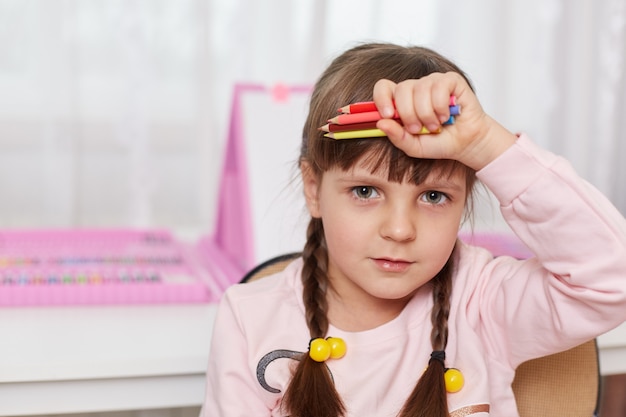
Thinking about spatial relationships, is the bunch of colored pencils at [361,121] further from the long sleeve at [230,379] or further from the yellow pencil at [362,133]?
the long sleeve at [230,379]

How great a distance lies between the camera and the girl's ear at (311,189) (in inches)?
37.9

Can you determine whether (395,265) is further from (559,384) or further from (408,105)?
(559,384)

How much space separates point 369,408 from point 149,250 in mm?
665

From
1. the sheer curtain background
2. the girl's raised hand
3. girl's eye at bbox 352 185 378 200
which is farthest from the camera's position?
the sheer curtain background

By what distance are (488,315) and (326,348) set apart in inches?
6.9

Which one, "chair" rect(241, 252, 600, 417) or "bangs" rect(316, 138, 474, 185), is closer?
"bangs" rect(316, 138, 474, 185)

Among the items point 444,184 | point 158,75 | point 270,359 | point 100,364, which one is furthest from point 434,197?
point 158,75

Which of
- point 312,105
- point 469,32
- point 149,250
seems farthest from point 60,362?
point 469,32

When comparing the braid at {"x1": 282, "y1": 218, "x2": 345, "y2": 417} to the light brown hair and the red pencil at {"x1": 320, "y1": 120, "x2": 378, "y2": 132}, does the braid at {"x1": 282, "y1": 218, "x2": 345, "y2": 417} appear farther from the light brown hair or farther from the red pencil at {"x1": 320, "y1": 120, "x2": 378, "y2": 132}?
the red pencil at {"x1": 320, "y1": 120, "x2": 378, "y2": 132}

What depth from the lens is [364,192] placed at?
0.88 metres

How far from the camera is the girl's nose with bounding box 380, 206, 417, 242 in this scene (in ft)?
2.76

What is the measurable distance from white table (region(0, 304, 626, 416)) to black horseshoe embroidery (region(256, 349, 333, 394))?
13 centimetres

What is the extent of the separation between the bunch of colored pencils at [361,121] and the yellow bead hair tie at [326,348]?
226mm

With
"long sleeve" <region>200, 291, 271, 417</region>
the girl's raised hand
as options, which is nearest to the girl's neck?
"long sleeve" <region>200, 291, 271, 417</region>
